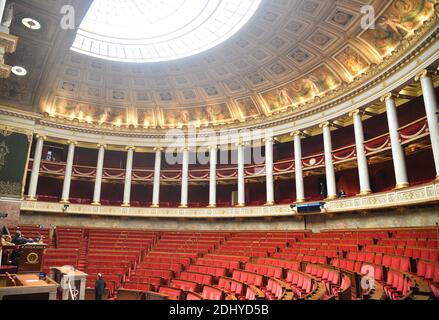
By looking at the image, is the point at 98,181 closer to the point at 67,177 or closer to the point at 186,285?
the point at 67,177

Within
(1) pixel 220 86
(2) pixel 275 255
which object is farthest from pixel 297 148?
(2) pixel 275 255

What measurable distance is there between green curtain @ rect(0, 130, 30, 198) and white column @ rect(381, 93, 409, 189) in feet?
60.2

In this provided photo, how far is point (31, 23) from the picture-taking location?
7801 mm

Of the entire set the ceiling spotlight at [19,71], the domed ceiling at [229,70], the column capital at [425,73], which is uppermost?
the domed ceiling at [229,70]

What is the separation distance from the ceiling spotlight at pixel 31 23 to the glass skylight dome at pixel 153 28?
37.1 feet

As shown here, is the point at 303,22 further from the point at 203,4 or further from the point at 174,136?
the point at 174,136

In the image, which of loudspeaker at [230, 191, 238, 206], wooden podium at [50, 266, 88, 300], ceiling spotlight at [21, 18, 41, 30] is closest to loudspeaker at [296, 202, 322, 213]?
loudspeaker at [230, 191, 238, 206]

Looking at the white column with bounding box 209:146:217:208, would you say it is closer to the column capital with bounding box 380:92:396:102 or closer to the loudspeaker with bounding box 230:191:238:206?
the loudspeaker with bounding box 230:191:238:206

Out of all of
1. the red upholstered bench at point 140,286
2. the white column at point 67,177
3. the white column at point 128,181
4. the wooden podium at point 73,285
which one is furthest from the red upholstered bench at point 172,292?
the white column at point 67,177

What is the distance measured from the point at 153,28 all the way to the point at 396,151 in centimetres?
1615

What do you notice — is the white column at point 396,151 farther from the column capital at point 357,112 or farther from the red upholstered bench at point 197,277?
the red upholstered bench at point 197,277

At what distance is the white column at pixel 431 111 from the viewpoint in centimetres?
1173

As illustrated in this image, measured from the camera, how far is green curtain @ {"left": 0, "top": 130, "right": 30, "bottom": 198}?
48.8 feet

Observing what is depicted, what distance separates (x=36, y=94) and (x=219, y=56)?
11705 mm
